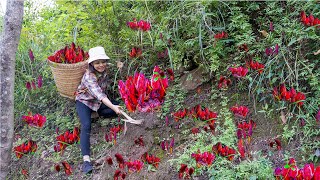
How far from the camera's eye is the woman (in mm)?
3236

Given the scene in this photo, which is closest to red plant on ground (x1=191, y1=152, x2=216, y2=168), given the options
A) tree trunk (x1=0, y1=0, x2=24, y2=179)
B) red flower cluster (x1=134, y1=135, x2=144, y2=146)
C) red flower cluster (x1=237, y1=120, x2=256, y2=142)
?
red flower cluster (x1=237, y1=120, x2=256, y2=142)

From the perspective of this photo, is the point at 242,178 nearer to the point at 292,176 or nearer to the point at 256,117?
the point at 292,176

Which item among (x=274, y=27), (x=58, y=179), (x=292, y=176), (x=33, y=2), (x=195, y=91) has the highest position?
(x=33, y=2)

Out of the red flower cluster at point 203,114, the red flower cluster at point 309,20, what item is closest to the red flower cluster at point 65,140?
the red flower cluster at point 203,114

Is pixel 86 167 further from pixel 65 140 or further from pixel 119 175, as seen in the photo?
pixel 119 175

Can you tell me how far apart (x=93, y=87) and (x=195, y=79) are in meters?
1.00

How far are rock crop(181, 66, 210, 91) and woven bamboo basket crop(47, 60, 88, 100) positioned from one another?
997 mm

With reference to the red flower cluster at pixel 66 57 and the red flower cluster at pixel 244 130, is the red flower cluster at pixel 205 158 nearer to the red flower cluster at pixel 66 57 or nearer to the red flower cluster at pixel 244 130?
the red flower cluster at pixel 244 130

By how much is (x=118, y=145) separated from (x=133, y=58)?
0.98 m

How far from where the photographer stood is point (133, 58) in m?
3.75

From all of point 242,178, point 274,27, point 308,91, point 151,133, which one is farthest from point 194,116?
point 274,27

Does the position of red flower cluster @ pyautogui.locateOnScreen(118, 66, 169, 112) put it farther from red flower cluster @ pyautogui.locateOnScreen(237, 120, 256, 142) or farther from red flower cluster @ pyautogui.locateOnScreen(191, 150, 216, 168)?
red flower cluster @ pyautogui.locateOnScreen(237, 120, 256, 142)

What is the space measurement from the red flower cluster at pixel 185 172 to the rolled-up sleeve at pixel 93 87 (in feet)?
3.43

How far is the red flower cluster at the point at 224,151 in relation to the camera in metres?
2.55
